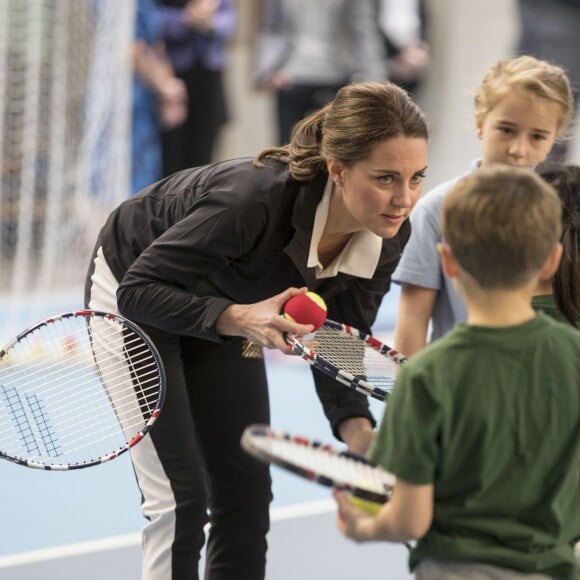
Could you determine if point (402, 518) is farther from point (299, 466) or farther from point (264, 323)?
point (264, 323)

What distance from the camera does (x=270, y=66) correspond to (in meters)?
7.83

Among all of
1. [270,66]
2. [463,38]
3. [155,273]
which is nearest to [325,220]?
[155,273]

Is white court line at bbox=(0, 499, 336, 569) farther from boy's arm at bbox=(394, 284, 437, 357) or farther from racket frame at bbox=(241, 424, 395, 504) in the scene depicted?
racket frame at bbox=(241, 424, 395, 504)

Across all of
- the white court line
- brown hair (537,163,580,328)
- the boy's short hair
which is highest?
the boy's short hair

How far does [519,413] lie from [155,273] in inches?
35.0

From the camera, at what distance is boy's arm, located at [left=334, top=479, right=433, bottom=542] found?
1.57 metres

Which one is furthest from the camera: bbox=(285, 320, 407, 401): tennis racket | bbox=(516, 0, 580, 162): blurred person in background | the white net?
bbox=(516, 0, 580, 162): blurred person in background

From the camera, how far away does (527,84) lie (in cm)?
262

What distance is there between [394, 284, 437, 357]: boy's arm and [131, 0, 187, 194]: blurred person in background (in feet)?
14.7

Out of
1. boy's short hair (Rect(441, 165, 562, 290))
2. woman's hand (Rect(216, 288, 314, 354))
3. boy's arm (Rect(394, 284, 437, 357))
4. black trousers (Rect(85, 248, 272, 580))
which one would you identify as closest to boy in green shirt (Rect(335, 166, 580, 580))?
boy's short hair (Rect(441, 165, 562, 290))

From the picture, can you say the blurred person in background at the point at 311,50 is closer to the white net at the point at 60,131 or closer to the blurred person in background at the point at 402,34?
the blurred person in background at the point at 402,34

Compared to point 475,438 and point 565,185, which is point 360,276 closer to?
point 565,185

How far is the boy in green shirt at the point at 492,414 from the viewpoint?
156 centimetres

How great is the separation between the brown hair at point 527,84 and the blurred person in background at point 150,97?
4.36 metres
